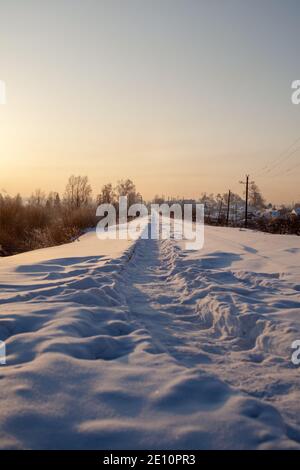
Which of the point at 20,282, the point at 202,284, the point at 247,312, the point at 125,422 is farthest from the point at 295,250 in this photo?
the point at 125,422

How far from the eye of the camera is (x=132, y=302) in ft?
16.8

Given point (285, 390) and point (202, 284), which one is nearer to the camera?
point (285, 390)

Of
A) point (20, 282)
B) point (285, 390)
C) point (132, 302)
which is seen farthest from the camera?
point (20, 282)

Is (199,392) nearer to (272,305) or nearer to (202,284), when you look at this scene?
(272,305)

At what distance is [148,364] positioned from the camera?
2908 mm

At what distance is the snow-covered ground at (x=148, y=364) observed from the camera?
78.6 inches

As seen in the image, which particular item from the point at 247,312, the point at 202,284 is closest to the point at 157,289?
the point at 202,284

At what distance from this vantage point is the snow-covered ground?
1997 millimetres

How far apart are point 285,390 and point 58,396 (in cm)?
176

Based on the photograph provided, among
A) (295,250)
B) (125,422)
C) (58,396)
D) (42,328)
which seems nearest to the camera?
(125,422)

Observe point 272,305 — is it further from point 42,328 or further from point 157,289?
point 42,328

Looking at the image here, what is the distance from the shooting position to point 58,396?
90.4 inches
